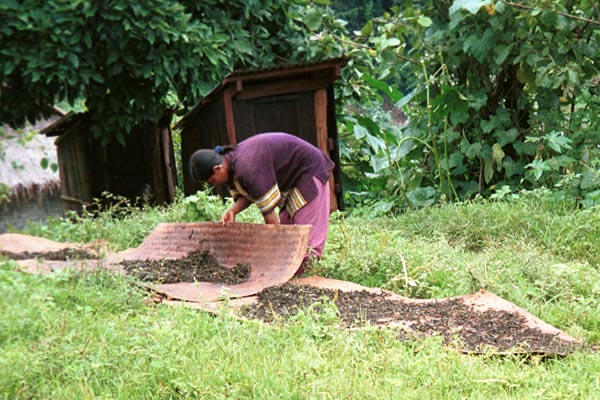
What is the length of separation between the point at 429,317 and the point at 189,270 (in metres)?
1.81

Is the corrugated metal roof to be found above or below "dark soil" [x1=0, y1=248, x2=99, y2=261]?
above

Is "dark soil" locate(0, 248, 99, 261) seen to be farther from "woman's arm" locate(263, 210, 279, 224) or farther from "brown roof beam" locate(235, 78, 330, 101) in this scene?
"brown roof beam" locate(235, 78, 330, 101)

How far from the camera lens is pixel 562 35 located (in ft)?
22.3

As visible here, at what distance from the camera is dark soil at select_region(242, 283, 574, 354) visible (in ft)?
10.2

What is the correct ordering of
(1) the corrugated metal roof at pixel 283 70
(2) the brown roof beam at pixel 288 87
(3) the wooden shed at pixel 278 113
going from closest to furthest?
(1) the corrugated metal roof at pixel 283 70
(3) the wooden shed at pixel 278 113
(2) the brown roof beam at pixel 288 87

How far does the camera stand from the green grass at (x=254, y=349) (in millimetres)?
2289

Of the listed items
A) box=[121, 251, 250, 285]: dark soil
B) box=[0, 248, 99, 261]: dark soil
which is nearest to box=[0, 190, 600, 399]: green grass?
box=[0, 248, 99, 261]: dark soil

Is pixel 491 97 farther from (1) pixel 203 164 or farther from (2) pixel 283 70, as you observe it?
(1) pixel 203 164

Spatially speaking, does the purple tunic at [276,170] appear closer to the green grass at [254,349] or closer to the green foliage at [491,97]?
the green grass at [254,349]

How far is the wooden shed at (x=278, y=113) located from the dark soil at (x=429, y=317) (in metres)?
3.27

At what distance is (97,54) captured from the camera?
112 centimetres

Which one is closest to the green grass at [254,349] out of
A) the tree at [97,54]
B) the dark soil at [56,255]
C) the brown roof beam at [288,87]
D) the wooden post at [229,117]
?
the dark soil at [56,255]

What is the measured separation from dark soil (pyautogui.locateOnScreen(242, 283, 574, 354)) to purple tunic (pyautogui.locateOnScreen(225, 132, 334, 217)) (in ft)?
2.36

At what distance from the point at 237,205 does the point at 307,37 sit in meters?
4.12
